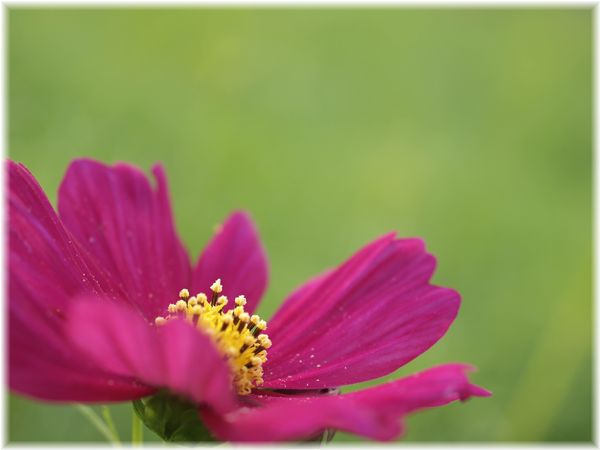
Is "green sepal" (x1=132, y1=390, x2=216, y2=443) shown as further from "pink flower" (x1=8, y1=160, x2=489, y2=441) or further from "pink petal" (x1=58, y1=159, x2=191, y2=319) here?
"pink petal" (x1=58, y1=159, x2=191, y2=319)

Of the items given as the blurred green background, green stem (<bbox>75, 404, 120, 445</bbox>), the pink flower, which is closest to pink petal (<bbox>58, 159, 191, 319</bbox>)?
the pink flower

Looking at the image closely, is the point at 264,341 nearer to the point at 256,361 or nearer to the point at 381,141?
the point at 256,361

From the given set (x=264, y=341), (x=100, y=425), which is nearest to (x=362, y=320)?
(x=264, y=341)

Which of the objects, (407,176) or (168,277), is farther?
(407,176)

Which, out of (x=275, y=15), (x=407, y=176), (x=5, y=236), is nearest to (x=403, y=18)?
(x=275, y=15)

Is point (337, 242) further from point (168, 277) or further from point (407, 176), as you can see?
point (168, 277)

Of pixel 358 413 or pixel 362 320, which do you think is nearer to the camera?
pixel 358 413
